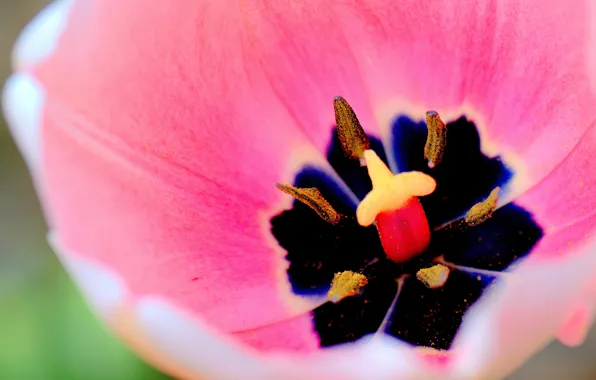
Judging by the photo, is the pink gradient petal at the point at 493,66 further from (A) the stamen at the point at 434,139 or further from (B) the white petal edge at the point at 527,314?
(B) the white petal edge at the point at 527,314

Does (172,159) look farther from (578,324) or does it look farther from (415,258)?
(578,324)

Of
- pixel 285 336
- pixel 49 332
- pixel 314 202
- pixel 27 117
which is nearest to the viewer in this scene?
pixel 27 117

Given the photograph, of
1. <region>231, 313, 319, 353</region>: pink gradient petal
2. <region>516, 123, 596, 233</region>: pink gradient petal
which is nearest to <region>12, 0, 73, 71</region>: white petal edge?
<region>231, 313, 319, 353</region>: pink gradient petal

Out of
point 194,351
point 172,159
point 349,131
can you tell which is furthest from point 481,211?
point 194,351

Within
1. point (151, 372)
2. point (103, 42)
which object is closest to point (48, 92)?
point (103, 42)

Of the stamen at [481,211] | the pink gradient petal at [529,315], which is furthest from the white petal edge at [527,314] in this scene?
the stamen at [481,211]

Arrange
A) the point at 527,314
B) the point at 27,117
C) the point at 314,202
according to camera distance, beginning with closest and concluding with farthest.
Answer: the point at 527,314 < the point at 27,117 < the point at 314,202

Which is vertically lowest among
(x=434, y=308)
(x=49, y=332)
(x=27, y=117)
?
(x=49, y=332)
